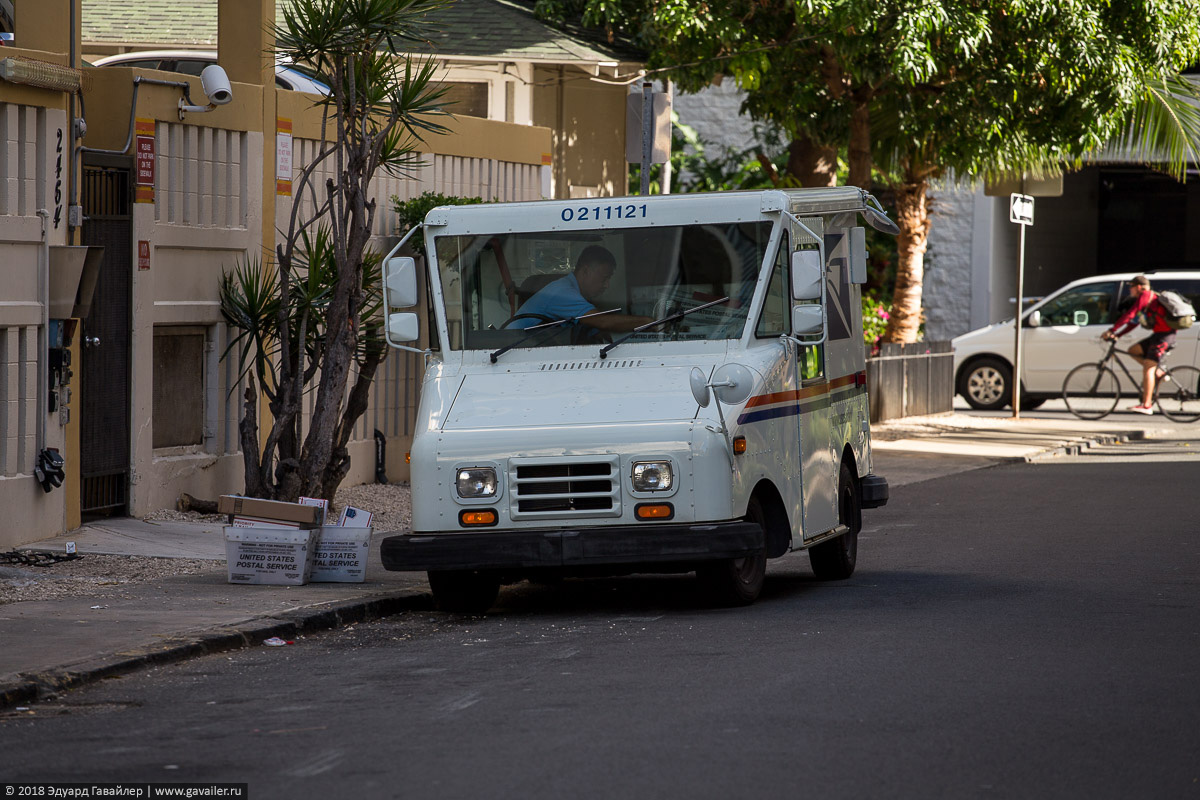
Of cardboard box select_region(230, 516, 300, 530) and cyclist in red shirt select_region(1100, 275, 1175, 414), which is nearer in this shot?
cardboard box select_region(230, 516, 300, 530)

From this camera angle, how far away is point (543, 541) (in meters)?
8.98

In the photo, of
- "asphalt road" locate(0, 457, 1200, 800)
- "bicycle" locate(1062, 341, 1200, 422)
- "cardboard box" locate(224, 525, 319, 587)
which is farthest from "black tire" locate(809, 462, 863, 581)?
"bicycle" locate(1062, 341, 1200, 422)

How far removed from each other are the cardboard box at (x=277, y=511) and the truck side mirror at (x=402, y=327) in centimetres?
116

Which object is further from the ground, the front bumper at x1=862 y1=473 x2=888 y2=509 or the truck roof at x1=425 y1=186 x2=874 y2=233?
the truck roof at x1=425 y1=186 x2=874 y2=233

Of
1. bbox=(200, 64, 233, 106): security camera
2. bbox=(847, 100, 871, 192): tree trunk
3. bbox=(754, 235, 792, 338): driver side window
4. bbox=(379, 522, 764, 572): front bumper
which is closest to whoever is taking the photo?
bbox=(379, 522, 764, 572): front bumper

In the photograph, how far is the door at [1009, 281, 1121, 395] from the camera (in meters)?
24.5

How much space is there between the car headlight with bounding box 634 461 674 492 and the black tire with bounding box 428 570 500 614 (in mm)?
1128

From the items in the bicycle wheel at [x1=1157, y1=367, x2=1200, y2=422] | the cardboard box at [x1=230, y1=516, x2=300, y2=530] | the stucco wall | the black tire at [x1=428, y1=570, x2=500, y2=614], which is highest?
the stucco wall

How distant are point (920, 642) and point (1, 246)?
630 cm

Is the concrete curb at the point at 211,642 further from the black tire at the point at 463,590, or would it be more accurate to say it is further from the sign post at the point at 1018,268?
the sign post at the point at 1018,268

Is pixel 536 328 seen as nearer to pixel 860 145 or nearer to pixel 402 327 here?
pixel 402 327

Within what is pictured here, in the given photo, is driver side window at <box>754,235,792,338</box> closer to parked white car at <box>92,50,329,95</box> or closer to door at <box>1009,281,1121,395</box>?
parked white car at <box>92,50,329,95</box>

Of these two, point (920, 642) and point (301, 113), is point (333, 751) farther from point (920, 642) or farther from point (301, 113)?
point (301, 113)

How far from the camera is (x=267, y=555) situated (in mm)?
10305
